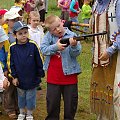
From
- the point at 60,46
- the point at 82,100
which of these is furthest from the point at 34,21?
the point at 60,46

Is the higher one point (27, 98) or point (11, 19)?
point (11, 19)

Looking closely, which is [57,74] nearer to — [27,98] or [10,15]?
[27,98]

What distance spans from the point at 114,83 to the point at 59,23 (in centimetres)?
92

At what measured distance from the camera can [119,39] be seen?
4090mm

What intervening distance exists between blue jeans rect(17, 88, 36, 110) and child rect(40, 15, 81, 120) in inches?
14.5

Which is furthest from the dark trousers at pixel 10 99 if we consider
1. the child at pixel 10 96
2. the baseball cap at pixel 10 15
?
the baseball cap at pixel 10 15

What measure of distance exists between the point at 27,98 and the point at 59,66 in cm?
75

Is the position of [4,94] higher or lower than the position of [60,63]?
lower

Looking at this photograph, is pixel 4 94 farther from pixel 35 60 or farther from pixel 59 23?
pixel 59 23

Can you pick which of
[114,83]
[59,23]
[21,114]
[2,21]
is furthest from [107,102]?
[2,21]

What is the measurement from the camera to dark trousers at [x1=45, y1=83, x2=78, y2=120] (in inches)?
194

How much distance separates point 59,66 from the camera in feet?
15.8

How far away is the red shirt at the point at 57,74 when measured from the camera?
482cm

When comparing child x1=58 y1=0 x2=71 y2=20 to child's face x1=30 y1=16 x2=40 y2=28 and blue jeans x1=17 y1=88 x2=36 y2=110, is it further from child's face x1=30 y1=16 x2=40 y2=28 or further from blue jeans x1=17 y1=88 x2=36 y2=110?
blue jeans x1=17 y1=88 x2=36 y2=110
